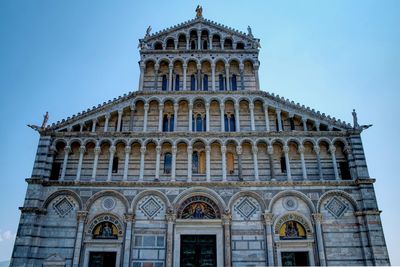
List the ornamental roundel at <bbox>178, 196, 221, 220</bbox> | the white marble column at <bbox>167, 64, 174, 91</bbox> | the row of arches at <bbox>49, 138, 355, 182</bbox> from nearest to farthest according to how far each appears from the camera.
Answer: the ornamental roundel at <bbox>178, 196, 221, 220</bbox> < the row of arches at <bbox>49, 138, 355, 182</bbox> < the white marble column at <bbox>167, 64, 174, 91</bbox>

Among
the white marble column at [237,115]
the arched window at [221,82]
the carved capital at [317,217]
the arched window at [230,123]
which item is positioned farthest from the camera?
the arched window at [221,82]

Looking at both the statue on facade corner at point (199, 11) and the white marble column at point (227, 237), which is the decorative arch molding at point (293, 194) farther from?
the statue on facade corner at point (199, 11)

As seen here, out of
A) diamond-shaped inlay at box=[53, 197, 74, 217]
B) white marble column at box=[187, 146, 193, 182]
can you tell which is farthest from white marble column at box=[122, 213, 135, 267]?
white marble column at box=[187, 146, 193, 182]

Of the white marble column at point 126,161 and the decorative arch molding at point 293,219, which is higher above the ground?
the white marble column at point 126,161

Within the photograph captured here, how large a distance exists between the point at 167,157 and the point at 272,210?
591 cm

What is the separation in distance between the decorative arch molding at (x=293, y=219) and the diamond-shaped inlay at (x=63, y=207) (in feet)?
32.2

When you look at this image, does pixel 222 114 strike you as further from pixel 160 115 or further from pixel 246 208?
pixel 246 208

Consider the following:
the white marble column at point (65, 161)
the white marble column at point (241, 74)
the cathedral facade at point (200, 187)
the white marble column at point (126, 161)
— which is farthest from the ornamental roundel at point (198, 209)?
the white marble column at point (241, 74)

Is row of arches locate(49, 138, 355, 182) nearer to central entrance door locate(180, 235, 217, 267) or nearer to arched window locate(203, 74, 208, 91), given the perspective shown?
central entrance door locate(180, 235, 217, 267)

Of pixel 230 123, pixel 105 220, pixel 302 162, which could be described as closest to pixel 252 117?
pixel 230 123

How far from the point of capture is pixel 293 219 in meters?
16.6

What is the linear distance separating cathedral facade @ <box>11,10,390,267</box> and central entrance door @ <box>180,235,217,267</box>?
0.15ft

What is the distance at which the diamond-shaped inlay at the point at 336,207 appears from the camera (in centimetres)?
1662

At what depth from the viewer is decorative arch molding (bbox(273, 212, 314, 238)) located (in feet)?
53.9
